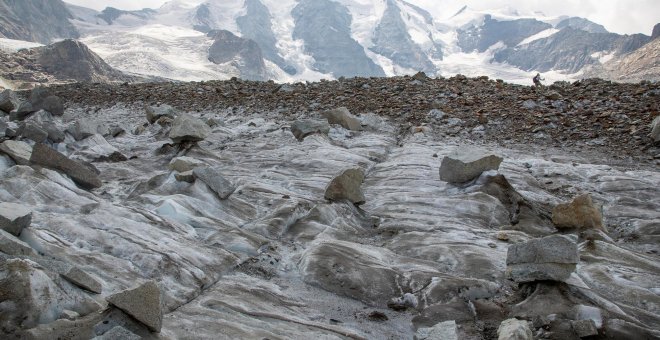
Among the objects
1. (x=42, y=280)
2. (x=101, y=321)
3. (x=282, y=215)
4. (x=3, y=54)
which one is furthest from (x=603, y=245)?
(x=3, y=54)

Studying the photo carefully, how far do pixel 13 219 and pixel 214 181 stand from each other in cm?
338

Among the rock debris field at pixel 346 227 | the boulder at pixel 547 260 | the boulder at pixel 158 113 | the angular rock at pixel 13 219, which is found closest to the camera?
the rock debris field at pixel 346 227

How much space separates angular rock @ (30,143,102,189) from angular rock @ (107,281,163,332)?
438 cm

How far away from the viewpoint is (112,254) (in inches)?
210

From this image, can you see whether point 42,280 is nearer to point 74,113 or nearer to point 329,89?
point 329,89

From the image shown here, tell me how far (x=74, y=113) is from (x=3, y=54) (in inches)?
3555

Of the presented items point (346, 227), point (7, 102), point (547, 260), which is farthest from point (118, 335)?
point (7, 102)

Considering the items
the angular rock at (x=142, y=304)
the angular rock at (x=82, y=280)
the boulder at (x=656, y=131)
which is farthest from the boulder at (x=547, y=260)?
the boulder at (x=656, y=131)

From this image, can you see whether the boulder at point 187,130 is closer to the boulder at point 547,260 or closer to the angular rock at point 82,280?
the angular rock at point 82,280

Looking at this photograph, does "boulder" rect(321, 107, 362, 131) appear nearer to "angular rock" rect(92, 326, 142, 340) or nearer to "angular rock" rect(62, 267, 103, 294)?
"angular rock" rect(62, 267, 103, 294)

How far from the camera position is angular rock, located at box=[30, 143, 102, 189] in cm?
738

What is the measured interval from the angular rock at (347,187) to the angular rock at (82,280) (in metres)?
4.26

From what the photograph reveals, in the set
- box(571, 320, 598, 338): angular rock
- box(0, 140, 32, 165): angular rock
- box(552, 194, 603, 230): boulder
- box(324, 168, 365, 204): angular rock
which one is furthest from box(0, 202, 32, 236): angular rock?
box(552, 194, 603, 230): boulder

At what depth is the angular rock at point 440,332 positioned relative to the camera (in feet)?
14.2
